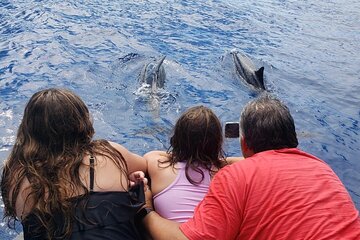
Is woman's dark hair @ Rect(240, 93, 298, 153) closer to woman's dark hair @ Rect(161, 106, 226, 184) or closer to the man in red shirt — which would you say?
the man in red shirt

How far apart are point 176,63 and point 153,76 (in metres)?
2.13

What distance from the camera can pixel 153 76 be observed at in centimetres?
888

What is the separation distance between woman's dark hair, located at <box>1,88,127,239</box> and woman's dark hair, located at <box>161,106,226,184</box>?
62 cm

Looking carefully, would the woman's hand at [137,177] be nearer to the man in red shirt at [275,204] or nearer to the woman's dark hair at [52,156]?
the woman's dark hair at [52,156]

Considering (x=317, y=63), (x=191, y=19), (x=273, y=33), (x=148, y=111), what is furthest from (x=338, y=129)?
(x=191, y=19)

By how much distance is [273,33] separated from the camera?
1483cm

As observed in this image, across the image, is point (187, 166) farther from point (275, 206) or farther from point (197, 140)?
point (275, 206)

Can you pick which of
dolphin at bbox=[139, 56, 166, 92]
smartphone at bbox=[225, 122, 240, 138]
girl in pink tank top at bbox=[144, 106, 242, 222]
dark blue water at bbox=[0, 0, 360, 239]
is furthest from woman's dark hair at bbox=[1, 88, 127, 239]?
dolphin at bbox=[139, 56, 166, 92]

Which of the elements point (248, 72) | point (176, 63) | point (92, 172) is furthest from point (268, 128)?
point (176, 63)

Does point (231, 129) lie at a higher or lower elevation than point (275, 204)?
lower

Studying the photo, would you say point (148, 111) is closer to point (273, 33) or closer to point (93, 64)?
point (93, 64)

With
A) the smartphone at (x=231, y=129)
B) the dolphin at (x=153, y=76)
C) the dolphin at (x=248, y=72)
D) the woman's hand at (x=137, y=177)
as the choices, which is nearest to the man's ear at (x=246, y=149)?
the smartphone at (x=231, y=129)

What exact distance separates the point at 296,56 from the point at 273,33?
249cm

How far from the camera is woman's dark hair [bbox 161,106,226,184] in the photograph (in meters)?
3.53
